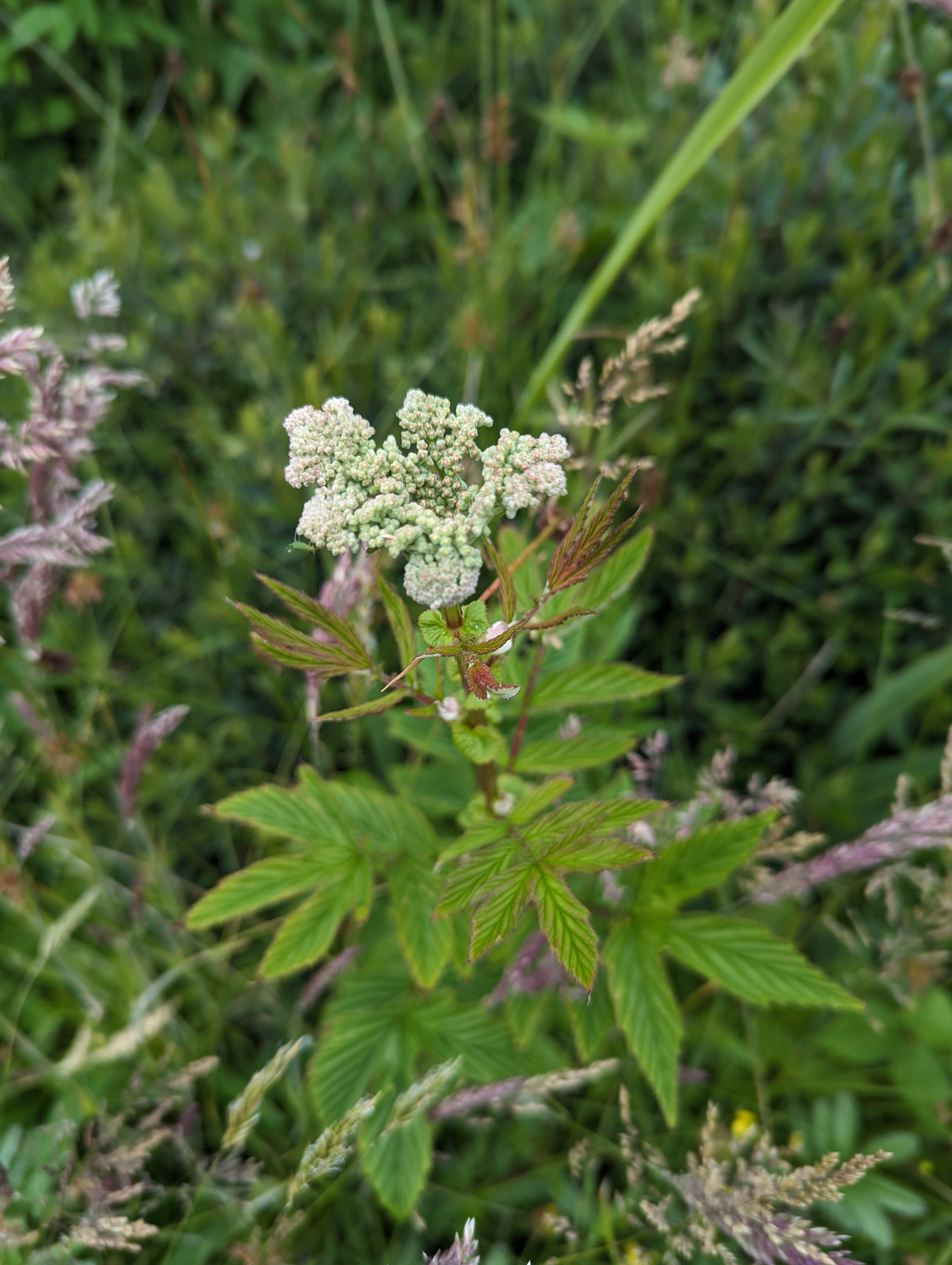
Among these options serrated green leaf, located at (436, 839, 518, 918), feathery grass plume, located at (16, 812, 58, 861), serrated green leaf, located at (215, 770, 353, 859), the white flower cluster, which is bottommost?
feathery grass plume, located at (16, 812, 58, 861)

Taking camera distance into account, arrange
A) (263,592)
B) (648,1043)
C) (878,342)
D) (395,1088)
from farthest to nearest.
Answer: (263,592) < (878,342) < (395,1088) < (648,1043)

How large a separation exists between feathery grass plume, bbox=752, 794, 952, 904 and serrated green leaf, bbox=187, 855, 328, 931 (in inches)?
36.3

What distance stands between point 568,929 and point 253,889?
1.85ft

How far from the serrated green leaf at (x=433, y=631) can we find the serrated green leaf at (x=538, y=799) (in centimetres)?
34

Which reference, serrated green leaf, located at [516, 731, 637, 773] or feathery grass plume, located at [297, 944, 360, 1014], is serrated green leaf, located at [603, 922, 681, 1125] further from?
feathery grass plume, located at [297, 944, 360, 1014]

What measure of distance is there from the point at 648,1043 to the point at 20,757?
200 cm

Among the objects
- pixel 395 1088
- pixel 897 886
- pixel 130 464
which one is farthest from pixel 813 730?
pixel 130 464

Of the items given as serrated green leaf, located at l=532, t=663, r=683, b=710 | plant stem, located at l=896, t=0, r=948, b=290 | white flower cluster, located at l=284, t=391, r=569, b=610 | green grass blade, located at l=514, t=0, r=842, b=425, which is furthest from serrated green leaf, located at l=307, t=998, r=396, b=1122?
plant stem, located at l=896, t=0, r=948, b=290

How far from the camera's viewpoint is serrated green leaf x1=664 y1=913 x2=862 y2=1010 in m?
1.30

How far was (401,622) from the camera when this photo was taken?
1145 millimetres

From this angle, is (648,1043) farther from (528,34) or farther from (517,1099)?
(528,34)

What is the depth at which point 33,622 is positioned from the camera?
5.32 feet

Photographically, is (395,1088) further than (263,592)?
No

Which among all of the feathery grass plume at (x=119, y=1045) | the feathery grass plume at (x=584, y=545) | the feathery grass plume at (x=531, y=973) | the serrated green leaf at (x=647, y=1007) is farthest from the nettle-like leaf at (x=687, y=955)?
the feathery grass plume at (x=119, y=1045)
